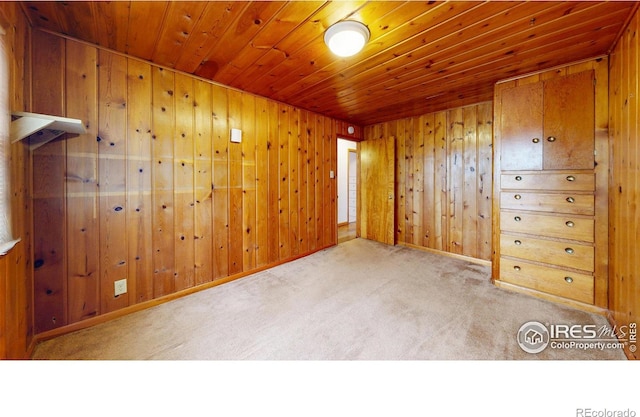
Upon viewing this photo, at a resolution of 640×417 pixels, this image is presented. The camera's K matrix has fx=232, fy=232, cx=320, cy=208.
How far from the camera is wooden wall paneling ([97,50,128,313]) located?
1.84 meters

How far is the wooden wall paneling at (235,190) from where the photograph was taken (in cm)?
263

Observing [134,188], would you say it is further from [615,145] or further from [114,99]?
[615,145]

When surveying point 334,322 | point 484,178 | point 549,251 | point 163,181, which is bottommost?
point 334,322

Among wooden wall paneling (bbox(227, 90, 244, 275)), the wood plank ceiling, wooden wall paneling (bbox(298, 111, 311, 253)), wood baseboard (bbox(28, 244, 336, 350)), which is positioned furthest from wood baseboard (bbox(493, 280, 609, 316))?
wooden wall paneling (bbox(227, 90, 244, 275))

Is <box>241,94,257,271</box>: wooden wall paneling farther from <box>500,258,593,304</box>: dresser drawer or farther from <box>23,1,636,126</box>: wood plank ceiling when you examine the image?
<box>500,258,593,304</box>: dresser drawer

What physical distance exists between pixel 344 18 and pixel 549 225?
8.49 feet

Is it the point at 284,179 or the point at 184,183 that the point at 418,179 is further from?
the point at 184,183

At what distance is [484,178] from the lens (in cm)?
322

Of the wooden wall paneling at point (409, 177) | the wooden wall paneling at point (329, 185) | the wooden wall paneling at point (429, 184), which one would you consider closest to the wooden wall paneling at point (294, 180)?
the wooden wall paneling at point (329, 185)

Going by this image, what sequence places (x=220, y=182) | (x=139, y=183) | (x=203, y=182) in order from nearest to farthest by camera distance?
(x=139, y=183) → (x=203, y=182) → (x=220, y=182)

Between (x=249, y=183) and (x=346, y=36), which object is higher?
(x=346, y=36)

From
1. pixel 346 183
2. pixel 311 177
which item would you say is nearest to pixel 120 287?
pixel 311 177

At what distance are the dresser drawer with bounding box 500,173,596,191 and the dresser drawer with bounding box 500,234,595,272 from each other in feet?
1.67
